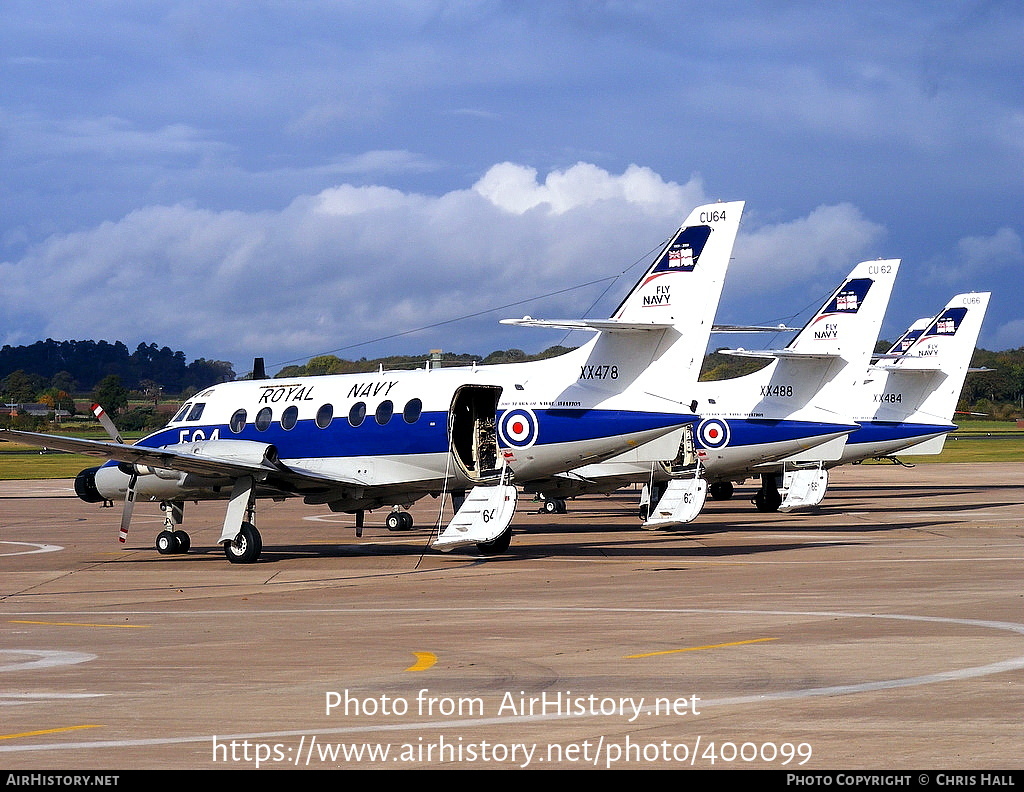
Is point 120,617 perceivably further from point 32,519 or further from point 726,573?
point 32,519

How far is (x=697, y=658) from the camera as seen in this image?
1168 cm

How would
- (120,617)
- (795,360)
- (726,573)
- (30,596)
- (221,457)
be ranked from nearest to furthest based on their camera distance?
(120,617), (30,596), (726,573), (221,457), (795,360)

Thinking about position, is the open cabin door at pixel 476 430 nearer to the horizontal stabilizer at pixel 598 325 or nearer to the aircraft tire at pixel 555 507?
the horizontal stabilizer at pixel 598 325

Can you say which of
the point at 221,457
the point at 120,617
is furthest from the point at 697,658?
the point at 221,457

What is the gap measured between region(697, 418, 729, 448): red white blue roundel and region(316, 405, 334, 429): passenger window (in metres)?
12.5

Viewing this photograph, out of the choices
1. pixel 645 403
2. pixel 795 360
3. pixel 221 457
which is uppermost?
pixel 795 360

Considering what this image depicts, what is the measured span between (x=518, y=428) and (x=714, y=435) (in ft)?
40.8

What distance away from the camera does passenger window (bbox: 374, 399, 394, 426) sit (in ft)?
78.8

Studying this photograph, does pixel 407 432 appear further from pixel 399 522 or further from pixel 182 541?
pixel 399 522

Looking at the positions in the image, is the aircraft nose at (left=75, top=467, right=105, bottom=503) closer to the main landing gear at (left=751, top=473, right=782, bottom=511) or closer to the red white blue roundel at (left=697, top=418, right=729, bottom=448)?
the red white blue roundel at (left=697, top=418, right=729, bottom=448)

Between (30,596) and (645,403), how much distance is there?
10.9 m

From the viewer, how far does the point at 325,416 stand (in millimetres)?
24750

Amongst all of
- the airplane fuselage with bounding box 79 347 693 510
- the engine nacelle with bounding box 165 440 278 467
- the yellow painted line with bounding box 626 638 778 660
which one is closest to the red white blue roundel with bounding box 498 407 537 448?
the airplane fuselage with bounding box 79 347 693 510

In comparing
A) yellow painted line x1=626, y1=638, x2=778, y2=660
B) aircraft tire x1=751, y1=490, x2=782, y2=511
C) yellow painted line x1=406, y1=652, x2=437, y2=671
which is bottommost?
yellow painted line x1=406, y1=652, x2=437, y2=671
